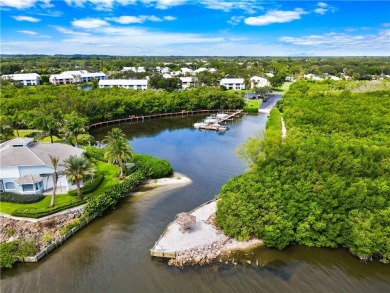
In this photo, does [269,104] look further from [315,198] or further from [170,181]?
[315,198]

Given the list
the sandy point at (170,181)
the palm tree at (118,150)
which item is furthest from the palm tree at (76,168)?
the sandy point at (170,181)

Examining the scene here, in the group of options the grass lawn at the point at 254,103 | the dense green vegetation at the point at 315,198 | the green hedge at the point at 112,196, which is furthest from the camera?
the grass lawn at the point at 254,103

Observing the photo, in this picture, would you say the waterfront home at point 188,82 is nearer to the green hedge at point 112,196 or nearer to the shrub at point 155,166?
the shrub at point 155,166

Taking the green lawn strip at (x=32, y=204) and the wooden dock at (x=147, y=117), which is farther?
the wooden dock at (x=147, y=117)

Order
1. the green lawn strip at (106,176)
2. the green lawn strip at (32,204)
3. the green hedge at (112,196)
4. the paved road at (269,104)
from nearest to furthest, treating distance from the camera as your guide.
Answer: the green hedge at (112,196)
the green lawn strip at (32,204)
the green lawn strip at (106,176)
the paved road at (269,104)

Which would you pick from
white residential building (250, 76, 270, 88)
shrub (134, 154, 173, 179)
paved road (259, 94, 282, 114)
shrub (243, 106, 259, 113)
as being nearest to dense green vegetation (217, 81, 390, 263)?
shrub (134, 154, 173, 179)

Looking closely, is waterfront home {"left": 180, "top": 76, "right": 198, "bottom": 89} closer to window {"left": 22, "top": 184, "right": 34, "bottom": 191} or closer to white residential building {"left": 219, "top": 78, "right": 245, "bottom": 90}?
white residential building {"left": 219, "top": 78, "right": 245, "bottom": 90}

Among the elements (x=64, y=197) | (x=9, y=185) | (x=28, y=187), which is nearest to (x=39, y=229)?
(x=64, y=197)
